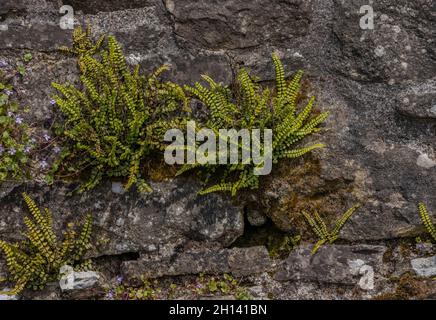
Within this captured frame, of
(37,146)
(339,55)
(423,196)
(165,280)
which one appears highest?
(339,55)

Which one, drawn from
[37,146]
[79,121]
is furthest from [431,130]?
[37,146]

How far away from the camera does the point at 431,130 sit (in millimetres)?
4559

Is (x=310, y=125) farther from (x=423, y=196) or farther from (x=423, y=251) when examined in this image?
(x=423, y=251)

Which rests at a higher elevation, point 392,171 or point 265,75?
point 265,75

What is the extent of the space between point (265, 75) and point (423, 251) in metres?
1.83

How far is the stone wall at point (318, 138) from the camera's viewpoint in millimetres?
4551

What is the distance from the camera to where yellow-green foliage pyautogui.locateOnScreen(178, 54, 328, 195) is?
14.9ft

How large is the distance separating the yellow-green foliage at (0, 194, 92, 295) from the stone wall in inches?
4.5

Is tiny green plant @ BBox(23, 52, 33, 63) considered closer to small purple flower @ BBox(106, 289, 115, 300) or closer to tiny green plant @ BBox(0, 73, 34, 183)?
tiny green plant @ BBox(0, 73, 34, 183)

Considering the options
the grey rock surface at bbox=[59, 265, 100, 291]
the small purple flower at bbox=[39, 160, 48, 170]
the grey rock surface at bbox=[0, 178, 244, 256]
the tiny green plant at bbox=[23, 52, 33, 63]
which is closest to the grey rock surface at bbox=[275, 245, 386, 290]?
the grey rock surface at bbox=[0, 178, 244, 256]

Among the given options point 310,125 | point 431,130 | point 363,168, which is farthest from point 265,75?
point 431,130

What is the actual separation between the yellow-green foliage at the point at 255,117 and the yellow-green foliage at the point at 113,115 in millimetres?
248

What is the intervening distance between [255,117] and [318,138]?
1.70 feet

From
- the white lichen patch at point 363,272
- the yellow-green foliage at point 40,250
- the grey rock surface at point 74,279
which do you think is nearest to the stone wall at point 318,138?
the white lichen patch at point 363,272
